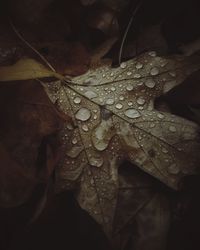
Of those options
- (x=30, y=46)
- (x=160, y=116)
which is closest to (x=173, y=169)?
(x=160, y=116)

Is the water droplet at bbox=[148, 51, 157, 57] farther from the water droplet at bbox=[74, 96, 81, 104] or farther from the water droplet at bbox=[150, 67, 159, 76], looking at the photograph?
the water droplet at bbox=[74, 96, 81, 104]

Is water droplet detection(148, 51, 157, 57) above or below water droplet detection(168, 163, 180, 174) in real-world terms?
above

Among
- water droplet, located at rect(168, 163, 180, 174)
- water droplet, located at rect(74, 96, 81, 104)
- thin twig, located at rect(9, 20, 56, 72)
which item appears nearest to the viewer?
water droplet, located at rect(168, 163, 180, 174)

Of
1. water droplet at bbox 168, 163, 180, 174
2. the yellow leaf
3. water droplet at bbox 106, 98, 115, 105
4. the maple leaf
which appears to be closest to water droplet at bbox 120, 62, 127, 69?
the maple leaf

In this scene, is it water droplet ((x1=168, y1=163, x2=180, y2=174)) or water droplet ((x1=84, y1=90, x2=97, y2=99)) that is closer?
water droplet ((x1=168, y1=163, x2=180, y2=174))

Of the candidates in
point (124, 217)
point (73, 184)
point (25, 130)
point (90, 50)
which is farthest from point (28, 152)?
point (90, 50)

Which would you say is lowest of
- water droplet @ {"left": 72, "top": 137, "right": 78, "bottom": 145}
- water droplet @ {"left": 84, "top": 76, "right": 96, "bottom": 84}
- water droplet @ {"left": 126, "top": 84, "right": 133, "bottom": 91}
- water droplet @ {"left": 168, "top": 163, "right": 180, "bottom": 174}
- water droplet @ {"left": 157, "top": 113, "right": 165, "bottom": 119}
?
water droplet @ {"left": 168, "top": 163, "right": 180, "bottom": 174}

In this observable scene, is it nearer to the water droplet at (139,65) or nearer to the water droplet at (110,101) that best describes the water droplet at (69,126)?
the water droplet at (110,101)

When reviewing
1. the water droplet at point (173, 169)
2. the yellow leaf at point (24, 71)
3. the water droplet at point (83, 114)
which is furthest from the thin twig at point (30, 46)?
the water droplet at point (173, 169)

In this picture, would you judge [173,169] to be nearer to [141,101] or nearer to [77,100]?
[141,101]
